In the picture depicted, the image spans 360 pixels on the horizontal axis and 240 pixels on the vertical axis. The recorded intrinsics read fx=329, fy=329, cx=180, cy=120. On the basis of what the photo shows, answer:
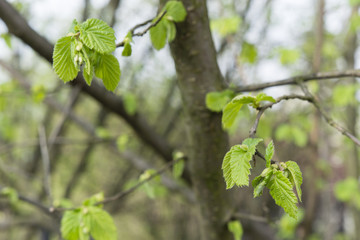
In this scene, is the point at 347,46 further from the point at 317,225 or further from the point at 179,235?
the point at 317,225

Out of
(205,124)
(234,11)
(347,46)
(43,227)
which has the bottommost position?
(43,227)

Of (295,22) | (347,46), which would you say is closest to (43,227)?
(347,46)

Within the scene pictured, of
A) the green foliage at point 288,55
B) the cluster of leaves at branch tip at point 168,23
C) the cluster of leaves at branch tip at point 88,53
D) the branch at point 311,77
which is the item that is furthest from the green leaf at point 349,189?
the cluster of leaves at branch tip at point 88,53

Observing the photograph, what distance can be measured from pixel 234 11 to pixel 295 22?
143 centimetres

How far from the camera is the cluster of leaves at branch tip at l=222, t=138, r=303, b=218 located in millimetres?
549

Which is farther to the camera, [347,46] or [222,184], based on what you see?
[347,46]

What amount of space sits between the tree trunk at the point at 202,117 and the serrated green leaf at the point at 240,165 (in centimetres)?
45

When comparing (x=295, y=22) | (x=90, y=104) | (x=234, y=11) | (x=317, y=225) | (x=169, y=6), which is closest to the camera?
(x=169, y=6)

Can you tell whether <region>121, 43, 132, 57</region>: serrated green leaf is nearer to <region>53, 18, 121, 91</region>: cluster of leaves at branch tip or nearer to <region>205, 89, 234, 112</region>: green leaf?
<region>53, 18, 121, 91</region>: cluster of leaves at branch tip

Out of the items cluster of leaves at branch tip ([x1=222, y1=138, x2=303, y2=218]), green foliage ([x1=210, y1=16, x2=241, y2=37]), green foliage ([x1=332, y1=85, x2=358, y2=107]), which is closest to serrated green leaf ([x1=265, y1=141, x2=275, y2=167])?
cluster of leaves at branch tip ([x1=222, y1=138, x2=303, y2=218])

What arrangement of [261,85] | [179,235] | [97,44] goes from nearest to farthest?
[97,44] → [261,85] → [179,235]

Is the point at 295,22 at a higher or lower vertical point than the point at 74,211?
higher

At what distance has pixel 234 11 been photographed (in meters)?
3.18

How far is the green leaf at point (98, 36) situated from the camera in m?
0.63
